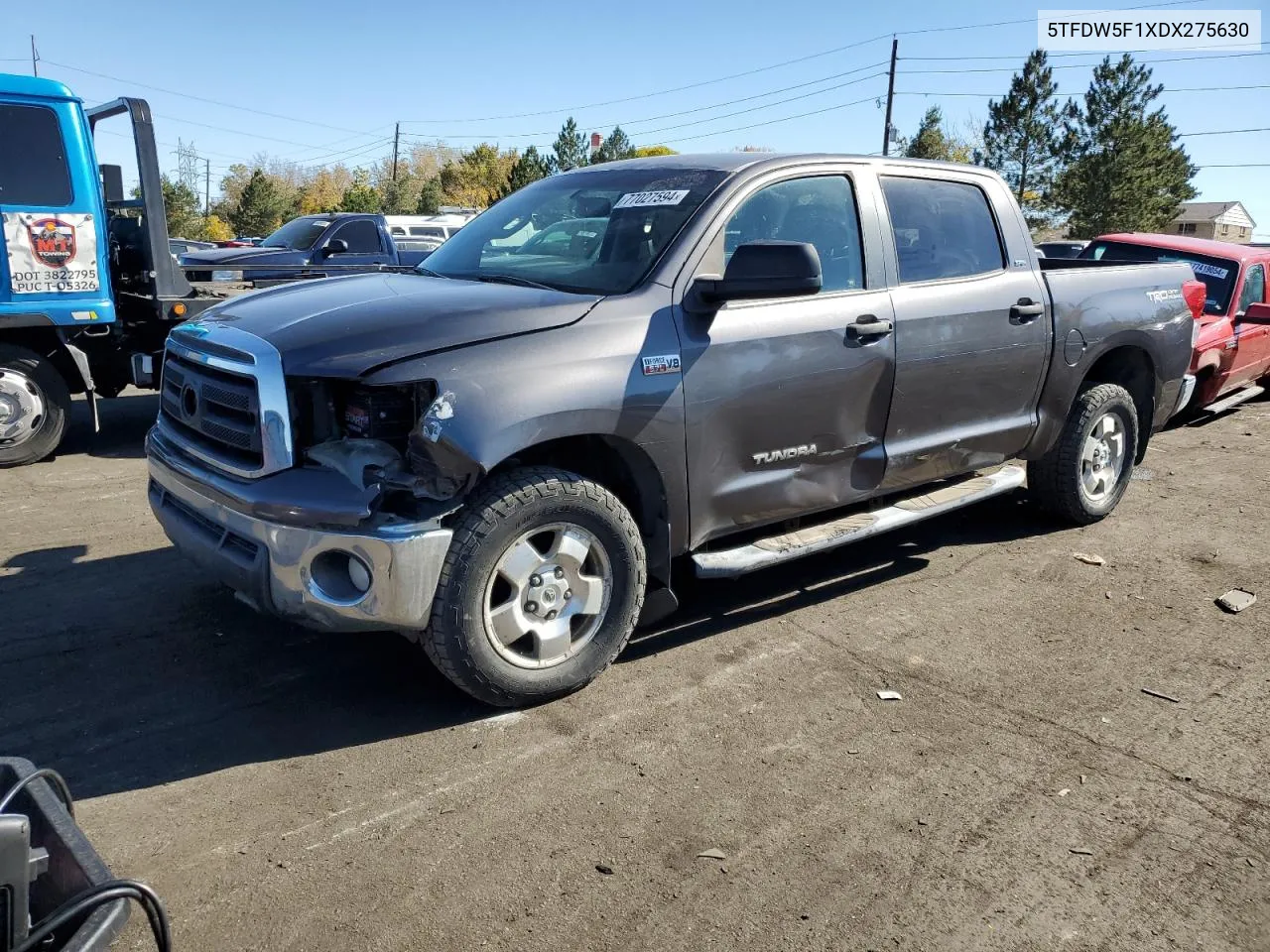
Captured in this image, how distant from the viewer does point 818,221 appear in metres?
4.60

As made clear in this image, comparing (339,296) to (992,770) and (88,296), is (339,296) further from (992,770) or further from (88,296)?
(88,296)

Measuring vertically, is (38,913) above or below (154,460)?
below

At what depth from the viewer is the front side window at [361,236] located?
12531mm

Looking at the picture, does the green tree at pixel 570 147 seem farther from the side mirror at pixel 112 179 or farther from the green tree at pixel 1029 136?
the side mirror at pixel 112 179

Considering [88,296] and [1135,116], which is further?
[1135,116]

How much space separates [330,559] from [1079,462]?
4440 mm

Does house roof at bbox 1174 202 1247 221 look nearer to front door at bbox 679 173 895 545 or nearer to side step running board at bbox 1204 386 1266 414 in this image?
side step running board at bbox 1204 386 1266 414

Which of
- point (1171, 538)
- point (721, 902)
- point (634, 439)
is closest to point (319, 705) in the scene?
point (634, 439)

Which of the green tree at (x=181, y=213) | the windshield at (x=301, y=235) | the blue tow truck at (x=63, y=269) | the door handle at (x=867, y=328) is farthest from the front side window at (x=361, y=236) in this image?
the green tree at (x=181, y=213)

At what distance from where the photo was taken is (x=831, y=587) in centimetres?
525

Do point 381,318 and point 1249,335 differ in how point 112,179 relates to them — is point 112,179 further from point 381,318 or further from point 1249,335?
point 1249,335

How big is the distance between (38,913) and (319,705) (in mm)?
1654

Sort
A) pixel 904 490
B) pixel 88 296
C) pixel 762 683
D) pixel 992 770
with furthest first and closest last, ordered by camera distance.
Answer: pixel 88 296, pixel 904 490, pixel 762 683, pixel 992 770

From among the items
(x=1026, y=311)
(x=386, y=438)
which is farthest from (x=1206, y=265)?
(x=386, y=438)
